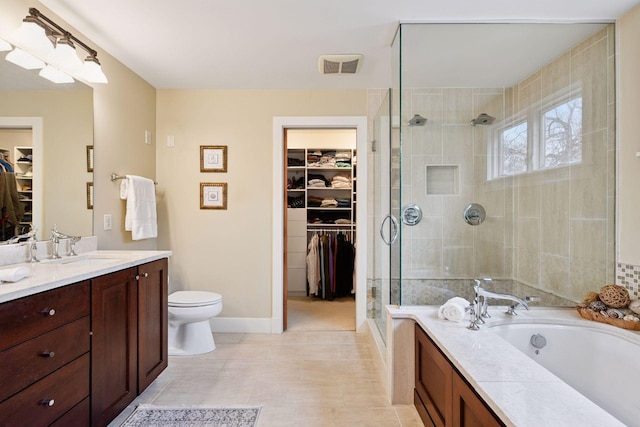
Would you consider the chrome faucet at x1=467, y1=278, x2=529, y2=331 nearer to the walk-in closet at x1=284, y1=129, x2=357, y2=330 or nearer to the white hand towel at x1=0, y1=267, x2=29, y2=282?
the white hand towel at x1=0, y1=267, x2=29, y2=282

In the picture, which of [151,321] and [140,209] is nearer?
[151,321]

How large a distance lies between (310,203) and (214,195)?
167cm

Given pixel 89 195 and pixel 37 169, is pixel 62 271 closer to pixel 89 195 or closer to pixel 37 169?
pixel 37 169

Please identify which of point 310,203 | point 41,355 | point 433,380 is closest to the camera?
point 41,355

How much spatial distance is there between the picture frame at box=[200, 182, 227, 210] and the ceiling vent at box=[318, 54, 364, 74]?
1.37 metres

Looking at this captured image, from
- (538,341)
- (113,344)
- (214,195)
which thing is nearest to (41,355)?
(113,344)

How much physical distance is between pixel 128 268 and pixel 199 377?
96cm

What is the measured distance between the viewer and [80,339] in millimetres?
1425

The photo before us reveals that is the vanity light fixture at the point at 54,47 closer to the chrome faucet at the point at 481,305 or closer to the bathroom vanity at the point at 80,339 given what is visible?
the bathroom vanity at the point at 80,339

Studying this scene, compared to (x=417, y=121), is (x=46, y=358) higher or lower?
lower

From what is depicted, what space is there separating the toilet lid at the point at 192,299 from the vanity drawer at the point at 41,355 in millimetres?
1029

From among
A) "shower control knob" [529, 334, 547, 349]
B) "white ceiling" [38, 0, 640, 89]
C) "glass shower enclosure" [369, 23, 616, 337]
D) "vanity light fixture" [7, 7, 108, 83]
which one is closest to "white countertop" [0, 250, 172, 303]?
"vanity light fixture" [7, 7, 108, 83]

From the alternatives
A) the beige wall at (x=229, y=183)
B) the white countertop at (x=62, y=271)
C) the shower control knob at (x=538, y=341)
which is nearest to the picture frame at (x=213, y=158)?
the beige wall at (x=229, y=183)

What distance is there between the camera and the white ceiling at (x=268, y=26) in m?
1.82
